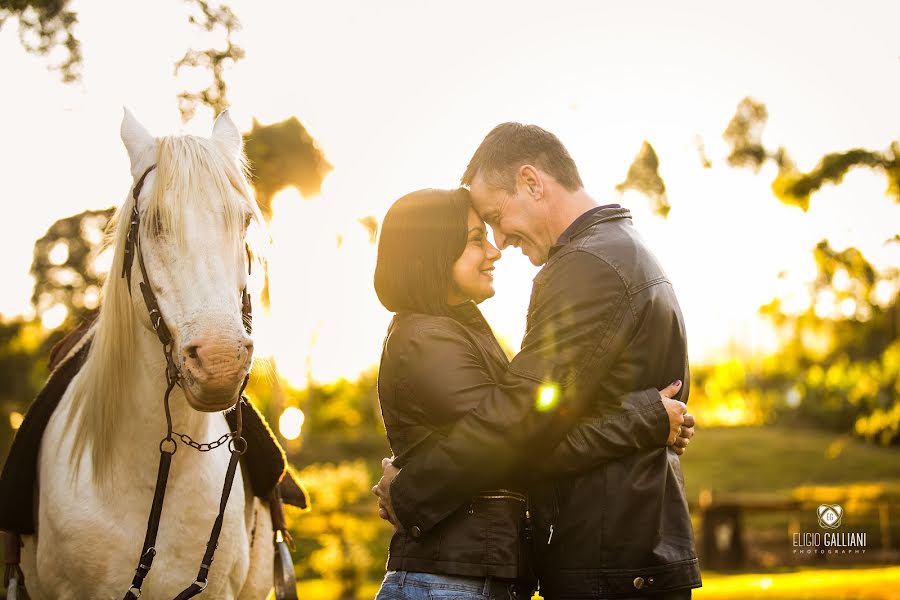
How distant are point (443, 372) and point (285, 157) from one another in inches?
275

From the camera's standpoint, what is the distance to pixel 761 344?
7225 cm

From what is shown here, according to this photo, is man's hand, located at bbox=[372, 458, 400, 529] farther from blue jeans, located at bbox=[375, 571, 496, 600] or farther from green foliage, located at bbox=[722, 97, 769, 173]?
green foliage, located at bbox=[722, 97, 769, 173]

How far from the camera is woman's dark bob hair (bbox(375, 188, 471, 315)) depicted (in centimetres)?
294

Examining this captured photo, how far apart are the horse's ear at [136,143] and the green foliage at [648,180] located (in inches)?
217

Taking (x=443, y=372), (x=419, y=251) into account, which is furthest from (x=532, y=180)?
(x=443, y=372)

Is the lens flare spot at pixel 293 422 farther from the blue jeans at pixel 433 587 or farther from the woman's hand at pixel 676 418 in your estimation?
the woman's hand at pixel 676 418

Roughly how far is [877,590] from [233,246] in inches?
347

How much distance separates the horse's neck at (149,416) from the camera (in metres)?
3.08

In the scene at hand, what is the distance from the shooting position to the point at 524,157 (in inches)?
123

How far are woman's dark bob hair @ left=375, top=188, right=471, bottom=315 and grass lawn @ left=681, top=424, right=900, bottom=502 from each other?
23380 mm

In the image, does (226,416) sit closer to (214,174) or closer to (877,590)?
(214,174)

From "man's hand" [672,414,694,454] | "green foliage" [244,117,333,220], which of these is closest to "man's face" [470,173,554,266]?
"man's hand" [672,414,694,454]

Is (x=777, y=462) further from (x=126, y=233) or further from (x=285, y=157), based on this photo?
(x=126, y=233)

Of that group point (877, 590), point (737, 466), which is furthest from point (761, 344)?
point (877, 590)
